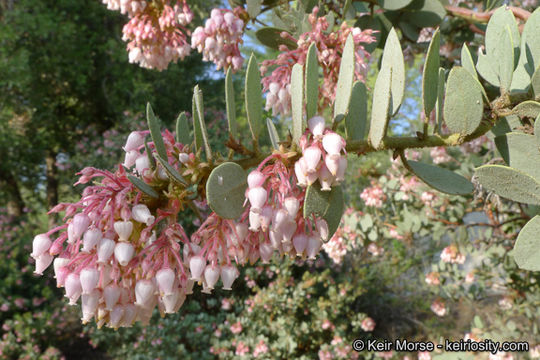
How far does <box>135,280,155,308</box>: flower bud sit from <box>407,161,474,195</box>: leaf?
0.40 m

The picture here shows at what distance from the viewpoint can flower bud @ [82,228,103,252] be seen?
49cm

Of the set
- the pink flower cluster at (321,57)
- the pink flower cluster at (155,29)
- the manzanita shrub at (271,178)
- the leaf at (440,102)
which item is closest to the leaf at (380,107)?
the manzanita shrub at (271,178)

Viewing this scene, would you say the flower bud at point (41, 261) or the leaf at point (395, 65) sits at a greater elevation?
the leaf at point (395, 65)

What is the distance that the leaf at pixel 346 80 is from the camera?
46 cm

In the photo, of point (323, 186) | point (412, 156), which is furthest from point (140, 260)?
point (412, 156)

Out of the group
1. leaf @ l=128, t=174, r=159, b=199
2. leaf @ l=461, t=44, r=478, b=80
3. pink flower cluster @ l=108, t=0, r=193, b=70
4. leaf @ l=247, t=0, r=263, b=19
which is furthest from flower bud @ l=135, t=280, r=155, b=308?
pink flower cluster @ l=108, t=0, r=193, b=70

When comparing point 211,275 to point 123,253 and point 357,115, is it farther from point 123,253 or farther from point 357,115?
point 357,115

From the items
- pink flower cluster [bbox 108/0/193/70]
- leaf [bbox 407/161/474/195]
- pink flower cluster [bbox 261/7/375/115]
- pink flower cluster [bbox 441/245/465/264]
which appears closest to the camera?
leaf [bbox 407/161/474/195]

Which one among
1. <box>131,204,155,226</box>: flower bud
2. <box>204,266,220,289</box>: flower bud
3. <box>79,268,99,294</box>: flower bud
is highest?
<box>131,204,155,226</box>: flower bud

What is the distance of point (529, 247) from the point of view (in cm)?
52

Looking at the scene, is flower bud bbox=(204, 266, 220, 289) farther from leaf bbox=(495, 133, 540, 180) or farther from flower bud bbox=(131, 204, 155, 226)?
leaf bbox=(495, 133, 540, 180)

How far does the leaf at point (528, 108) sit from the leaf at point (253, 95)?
339mm

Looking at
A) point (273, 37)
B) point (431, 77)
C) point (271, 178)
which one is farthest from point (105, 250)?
point (273, 37)

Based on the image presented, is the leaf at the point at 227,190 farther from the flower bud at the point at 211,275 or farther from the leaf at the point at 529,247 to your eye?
the leaf at the point at 529,247
